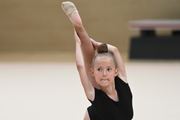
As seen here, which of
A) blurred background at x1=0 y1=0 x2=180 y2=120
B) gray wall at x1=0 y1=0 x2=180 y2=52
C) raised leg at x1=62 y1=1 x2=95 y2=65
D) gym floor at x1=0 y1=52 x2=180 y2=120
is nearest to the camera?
raised leg at x1=62 y1=1 x2=95 y2=65

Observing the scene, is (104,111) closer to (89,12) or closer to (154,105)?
(154,105)

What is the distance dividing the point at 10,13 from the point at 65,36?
108 cm

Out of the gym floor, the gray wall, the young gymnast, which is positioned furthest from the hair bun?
the gray wall

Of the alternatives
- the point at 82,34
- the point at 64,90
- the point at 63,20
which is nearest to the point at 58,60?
the point at 63,20

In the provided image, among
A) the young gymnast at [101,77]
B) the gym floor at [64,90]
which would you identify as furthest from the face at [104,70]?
the gym floor at [64,90]

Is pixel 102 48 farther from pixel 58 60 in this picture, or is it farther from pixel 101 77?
pixel 58 60

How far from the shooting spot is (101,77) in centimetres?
188

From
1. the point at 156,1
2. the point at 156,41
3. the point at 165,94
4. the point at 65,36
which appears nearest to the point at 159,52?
the point at 156,41

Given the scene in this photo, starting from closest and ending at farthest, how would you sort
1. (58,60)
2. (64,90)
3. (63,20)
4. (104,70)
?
(104,70) < (64,90) < (58,60) < (63,20)

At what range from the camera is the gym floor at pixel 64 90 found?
2.78 m

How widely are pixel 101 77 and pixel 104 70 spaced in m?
0.03

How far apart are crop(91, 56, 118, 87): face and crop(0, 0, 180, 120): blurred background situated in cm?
79

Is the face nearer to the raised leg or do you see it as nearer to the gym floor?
the raised leg

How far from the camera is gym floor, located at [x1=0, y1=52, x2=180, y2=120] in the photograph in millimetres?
2777
